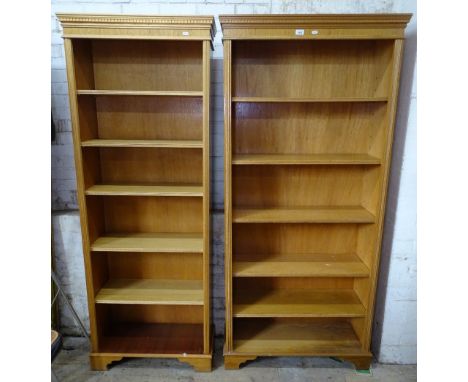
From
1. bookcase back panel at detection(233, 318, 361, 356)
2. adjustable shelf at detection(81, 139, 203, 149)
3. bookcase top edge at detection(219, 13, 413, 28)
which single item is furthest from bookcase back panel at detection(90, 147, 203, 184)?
bookcase back panel at detection(233, 318, 361, 356)

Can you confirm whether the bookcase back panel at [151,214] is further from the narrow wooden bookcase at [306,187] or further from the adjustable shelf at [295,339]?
the adjustable shelf at [295,339]

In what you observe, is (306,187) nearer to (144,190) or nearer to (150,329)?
(144,190)

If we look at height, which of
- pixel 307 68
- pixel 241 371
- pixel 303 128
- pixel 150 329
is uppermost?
pixel 307 68

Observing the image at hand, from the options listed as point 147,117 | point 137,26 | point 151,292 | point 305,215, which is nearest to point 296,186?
point 305,215

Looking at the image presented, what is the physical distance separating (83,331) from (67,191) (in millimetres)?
965

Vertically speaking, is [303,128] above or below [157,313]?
above

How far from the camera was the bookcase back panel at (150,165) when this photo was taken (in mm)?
2029

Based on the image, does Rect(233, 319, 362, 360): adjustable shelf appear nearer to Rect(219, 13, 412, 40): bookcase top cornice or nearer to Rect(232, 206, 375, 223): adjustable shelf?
Rect(232, 206, 375, 223): adjustable shelf

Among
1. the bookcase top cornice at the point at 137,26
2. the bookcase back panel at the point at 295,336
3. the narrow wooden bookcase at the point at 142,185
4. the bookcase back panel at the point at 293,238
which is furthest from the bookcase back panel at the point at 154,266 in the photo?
the bookcase top cornice at the point at 137,26

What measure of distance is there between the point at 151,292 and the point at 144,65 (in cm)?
138

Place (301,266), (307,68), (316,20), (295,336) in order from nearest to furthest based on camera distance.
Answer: (316,20) → (307,68) → (301,266) → (295,336)

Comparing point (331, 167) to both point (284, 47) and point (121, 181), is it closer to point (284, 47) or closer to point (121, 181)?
point (284, 47)

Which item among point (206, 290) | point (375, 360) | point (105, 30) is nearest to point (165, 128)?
point (105, 30)

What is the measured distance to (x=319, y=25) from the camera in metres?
1.61
